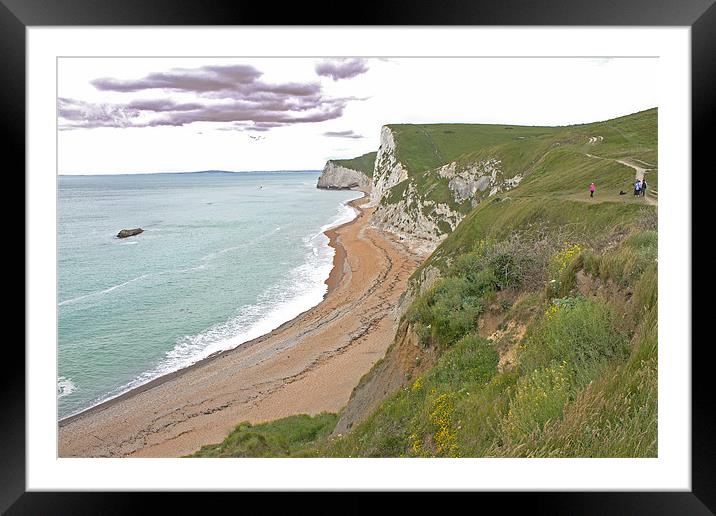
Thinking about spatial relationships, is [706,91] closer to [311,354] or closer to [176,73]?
[311,354]

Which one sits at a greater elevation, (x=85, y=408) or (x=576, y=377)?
(x=576, y=377)

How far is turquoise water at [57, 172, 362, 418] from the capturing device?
1977cm

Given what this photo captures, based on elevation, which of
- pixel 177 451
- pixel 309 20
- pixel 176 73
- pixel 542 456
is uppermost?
pixel 176 73

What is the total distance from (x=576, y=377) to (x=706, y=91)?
2.53 m

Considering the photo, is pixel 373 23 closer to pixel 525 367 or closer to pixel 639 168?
pixel 525 367

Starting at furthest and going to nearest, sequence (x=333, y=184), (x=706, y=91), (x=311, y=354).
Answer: (x=333, y=184), (x=311, y=354), (x=706, y=91)

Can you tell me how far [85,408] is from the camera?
633 inches

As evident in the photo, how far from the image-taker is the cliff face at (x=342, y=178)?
119 meters

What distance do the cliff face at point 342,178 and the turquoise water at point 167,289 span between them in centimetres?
5875

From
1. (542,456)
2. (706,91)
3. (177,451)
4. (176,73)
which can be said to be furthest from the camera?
(176,73)

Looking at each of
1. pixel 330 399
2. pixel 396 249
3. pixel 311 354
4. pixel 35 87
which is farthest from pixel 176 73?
pixel 35 87

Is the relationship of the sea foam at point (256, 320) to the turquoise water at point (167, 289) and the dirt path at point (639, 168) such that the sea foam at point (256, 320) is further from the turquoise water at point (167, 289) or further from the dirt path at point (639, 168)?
the dirt path at point (639, 168)

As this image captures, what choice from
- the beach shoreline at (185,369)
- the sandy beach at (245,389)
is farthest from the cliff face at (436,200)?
the sandy beach at (245,389)

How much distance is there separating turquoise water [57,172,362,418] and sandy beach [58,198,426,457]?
1161mm
